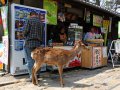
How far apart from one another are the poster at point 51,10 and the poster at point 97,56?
2.14 metres

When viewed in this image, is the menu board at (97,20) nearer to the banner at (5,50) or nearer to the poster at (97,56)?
the poster at (97,56)

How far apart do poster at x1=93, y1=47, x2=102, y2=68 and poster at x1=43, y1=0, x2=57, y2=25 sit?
2.14 m

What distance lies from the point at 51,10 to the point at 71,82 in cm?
362

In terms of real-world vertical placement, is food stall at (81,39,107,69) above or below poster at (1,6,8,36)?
below

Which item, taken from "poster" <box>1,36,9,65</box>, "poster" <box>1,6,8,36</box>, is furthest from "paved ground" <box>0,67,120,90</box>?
"poster" <box>1,6,8,36</box>

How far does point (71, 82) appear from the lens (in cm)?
908

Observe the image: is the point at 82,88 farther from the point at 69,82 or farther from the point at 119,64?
the point at 119,64

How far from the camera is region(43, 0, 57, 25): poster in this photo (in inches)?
440

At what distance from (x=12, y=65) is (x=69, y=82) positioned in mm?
1959

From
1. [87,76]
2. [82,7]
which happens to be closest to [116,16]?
[82,7]

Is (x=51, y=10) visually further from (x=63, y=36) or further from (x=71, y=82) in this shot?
(x=71, y=82)

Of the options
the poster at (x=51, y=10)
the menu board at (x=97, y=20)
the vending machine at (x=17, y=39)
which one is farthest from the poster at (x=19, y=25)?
the menu board at (x=97, y=20)

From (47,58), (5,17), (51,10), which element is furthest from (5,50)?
(51,10)

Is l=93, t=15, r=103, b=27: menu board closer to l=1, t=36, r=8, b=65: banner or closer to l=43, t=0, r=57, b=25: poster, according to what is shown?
l=43, t=0, r=57, b=25: poster
